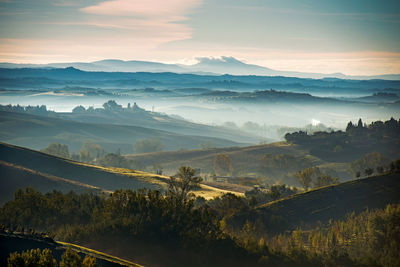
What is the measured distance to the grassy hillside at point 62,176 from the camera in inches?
4761

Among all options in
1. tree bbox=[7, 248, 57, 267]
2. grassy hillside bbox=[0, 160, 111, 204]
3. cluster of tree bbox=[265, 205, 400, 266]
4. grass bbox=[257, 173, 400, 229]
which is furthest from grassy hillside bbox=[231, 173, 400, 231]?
grassy hillside bbox=[0, 160, 111, 204]

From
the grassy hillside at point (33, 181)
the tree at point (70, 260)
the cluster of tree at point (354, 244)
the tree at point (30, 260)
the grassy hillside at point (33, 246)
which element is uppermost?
the tree at point (30, 260)

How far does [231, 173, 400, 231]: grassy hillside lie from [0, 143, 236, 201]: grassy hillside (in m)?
32.9

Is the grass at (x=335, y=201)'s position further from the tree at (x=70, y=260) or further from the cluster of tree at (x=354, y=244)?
the tree at (x=70, y=260)

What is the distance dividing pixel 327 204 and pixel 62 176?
7991cm

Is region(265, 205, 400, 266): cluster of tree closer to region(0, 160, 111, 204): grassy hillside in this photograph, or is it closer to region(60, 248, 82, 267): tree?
region(60, 248, 82, 267): tree

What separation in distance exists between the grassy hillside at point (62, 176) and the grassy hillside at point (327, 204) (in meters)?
32.9

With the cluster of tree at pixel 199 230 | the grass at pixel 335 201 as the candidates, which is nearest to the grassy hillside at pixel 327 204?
the grass at pixel 335 201

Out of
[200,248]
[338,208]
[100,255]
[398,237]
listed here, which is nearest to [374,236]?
[398,237]

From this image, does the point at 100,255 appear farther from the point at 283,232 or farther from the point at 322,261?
the point at 283,232

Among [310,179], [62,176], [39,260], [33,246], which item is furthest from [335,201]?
[62,176]

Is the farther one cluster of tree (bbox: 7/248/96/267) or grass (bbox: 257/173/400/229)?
grass (bbox: 257/173/400/229)

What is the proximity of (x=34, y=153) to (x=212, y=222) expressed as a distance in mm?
106110

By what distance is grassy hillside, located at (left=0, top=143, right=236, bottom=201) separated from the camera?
397 feet
